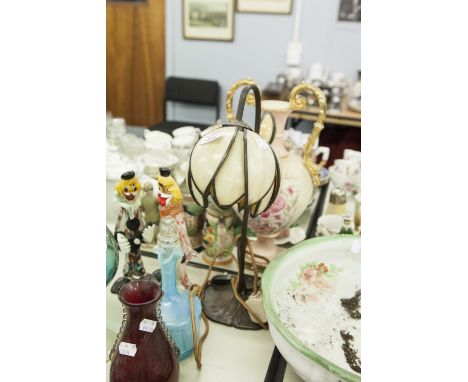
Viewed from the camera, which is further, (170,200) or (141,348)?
(170,200)

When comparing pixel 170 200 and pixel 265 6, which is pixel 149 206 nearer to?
pixel 170 200

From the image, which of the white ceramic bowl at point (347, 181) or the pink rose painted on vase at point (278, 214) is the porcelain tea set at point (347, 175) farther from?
the pink rose painted on vase at point (278, 214)

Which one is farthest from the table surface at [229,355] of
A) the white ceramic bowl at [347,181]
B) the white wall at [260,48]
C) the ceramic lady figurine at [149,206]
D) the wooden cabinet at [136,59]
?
the wooden cabinet at [136,59]

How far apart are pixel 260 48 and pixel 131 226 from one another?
295 cm

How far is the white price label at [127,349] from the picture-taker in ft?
2.07

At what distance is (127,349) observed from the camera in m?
0.63

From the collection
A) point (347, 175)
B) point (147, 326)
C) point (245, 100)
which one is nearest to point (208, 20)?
point (347, 175)

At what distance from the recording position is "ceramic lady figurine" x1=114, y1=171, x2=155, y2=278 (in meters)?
0.87

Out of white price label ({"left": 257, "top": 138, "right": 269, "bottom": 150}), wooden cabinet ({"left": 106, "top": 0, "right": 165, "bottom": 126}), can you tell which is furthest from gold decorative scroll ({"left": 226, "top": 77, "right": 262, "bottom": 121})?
wooden cabinet ({"left": 106, "top": 0, "right": 165, "bottom": 126})

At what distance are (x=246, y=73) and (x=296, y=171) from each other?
9.05ft

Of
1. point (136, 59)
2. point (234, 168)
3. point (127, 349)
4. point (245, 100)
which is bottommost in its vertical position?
point (127, 349)

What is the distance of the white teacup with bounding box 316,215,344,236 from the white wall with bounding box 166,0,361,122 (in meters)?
2.40

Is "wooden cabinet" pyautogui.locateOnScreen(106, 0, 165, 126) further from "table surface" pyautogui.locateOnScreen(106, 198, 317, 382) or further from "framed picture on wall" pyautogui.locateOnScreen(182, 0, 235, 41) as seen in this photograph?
"table surface" pyautogui.locateOnScreen(106, 198, 317, 382)
